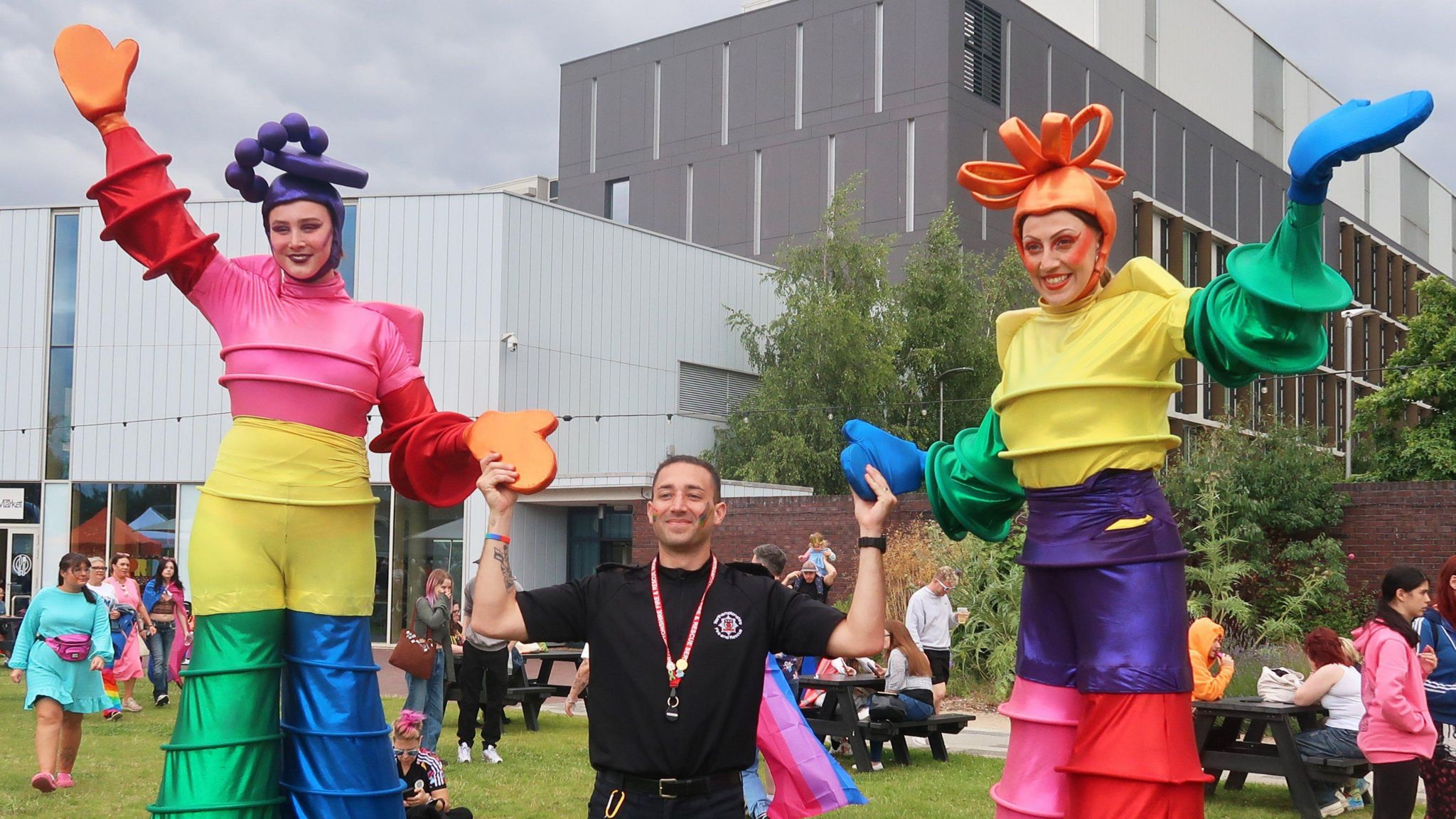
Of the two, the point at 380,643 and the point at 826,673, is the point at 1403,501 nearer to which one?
the point at 826,673

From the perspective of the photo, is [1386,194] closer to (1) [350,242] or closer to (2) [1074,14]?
(2) [1074,14]

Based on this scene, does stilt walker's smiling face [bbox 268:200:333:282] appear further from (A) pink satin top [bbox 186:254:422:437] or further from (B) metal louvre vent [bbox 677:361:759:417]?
(B) metal louvre vent [bbox 677:361:759:417]

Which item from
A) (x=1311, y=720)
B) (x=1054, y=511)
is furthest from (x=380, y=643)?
(x=1054, y=511)

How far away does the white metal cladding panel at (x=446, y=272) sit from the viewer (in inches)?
943

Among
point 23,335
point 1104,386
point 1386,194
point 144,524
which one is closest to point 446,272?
point 144,524

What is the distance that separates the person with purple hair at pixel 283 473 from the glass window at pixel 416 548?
64.2 ft

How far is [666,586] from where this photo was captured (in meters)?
3.72

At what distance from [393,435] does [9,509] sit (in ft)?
79.2

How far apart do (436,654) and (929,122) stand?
2385 centimetres

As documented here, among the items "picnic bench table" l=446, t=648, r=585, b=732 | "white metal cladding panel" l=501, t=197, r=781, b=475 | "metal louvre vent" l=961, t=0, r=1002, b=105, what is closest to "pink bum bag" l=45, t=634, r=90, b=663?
"picnic bench table" l=446, t=648, r=585, b=732

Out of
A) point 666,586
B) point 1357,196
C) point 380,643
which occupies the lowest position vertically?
point 380,643

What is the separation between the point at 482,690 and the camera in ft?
37.0

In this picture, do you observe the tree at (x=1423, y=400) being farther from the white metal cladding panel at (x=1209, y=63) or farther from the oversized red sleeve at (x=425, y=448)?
the oversized red sleeve at (x=425, y=448)

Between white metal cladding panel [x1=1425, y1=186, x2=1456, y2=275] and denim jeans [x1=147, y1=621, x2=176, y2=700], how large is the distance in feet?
172
